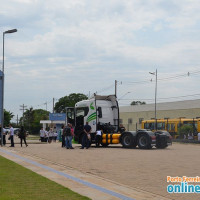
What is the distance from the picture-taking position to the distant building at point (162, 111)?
67794 millimetres

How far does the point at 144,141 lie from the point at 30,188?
1733cm

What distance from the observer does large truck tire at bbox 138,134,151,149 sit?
2622 cm

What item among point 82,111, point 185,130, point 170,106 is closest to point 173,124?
point 185,130

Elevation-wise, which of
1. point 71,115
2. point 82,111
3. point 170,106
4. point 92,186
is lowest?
point 92,186

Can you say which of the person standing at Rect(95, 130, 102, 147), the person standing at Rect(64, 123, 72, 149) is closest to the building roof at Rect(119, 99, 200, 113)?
the person standing at Rect(95, 130, 102, 147)

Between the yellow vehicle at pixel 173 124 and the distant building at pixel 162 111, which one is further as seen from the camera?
the distant building at pixel 162 111

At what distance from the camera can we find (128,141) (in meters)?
27.3

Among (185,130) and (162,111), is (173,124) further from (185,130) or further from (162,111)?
(162,111)

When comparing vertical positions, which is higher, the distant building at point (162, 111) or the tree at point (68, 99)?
the tree at point (68, 99)

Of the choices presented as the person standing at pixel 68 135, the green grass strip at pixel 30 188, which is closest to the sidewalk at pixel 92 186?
the green grass strip at pixel 30 188

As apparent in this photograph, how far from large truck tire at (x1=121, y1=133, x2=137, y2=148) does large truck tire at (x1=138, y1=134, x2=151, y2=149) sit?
1.51ft

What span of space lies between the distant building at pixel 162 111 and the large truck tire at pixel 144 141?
33.1 meters

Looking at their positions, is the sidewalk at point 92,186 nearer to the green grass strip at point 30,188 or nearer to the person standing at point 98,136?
the green grass strip at point 30,188

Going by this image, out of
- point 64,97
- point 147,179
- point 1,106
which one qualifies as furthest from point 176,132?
point 64,97
